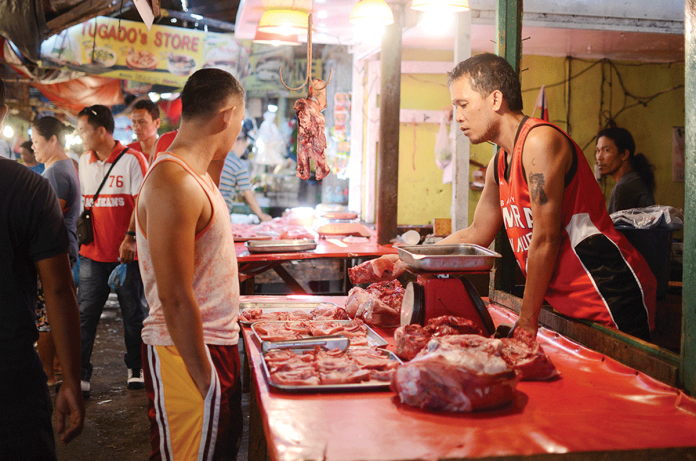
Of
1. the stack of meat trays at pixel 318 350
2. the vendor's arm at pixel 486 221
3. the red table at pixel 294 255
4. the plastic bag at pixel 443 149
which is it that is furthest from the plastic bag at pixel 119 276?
the plastic bag at pixel 443 149

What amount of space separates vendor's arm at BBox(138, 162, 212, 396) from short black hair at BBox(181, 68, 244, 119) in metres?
0.30

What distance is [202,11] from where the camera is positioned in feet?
36.7

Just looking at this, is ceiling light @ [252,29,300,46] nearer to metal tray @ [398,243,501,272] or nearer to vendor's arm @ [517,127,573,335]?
vendor's arm @ [517,127,573,335]

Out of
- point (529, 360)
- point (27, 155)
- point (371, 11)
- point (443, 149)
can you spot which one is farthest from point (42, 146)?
point (443, 149)

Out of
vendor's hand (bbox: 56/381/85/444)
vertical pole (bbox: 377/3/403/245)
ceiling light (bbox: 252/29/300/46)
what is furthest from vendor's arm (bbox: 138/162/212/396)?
ceiling light (bbox: 252/29/300/46)

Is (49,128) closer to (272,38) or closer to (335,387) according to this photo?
(272,38)

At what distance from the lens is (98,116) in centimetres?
523

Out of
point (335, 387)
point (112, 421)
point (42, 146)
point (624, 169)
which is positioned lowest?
point (112, 421)

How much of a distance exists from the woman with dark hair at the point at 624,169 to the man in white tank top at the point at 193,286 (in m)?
4.29

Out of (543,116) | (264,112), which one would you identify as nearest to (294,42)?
(543,116)

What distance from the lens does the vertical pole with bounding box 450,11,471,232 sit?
6195mm

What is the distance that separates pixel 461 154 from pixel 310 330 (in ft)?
13.4

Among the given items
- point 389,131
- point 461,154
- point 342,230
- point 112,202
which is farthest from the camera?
point 342,230

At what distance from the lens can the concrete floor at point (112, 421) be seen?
13.1ft
